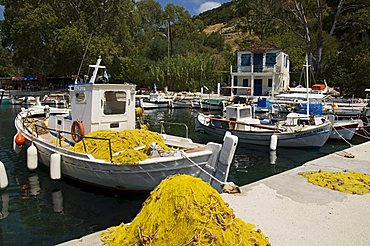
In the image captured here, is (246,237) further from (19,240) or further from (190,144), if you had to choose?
(190,144)

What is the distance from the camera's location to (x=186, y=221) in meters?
4.52

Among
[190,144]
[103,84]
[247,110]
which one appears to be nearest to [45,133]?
[103,84]

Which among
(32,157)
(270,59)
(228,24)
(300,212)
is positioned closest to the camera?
(300,212)

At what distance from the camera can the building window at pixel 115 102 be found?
11711 mm

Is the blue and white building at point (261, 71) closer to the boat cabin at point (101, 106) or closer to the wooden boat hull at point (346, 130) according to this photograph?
the wooden boat hull at point (346, 130)

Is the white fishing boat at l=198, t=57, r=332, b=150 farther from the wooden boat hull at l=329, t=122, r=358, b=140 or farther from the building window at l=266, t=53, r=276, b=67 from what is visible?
the building window at l=266, t=53, r=276, b=67

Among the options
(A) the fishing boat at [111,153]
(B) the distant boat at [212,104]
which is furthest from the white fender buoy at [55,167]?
(B) the distant boat at [212,104]

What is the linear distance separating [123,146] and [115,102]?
96.1 inches

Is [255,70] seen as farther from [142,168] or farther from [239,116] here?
[142,168]

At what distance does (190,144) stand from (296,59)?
146 feet

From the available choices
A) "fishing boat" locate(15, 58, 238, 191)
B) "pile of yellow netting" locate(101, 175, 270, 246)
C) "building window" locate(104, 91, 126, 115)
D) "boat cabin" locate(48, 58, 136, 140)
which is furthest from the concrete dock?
"building window" locate(104, 91, 126, 115)

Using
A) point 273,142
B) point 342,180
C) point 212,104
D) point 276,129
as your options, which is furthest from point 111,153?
point 212,104

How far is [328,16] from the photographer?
53.2 m

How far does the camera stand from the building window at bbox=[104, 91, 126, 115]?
38.4 ft
